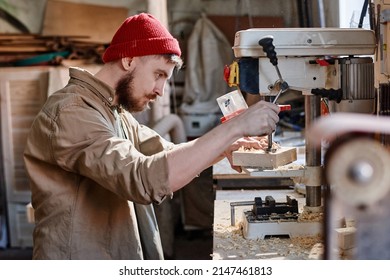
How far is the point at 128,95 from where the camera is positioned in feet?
6.23

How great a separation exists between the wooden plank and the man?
91.5 inches

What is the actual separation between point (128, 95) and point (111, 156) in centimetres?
33

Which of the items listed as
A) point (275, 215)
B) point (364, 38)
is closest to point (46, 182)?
point (275, 215)

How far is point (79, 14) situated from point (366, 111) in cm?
270

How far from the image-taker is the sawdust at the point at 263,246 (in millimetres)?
1772

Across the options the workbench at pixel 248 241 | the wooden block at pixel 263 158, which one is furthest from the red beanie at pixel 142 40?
the workbench at pixel 248 241

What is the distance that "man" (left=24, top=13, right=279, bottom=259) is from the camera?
162cm

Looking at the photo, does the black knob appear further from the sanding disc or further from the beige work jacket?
the sanding disc

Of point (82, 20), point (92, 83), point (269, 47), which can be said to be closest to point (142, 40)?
point (92, 83)

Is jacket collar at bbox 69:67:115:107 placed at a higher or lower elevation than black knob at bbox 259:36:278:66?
lower

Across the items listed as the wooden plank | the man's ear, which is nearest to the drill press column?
the man's ear

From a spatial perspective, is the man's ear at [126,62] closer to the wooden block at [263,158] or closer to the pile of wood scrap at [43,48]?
the wooden block at [263,158]

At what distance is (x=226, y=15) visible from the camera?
4.33 meters
